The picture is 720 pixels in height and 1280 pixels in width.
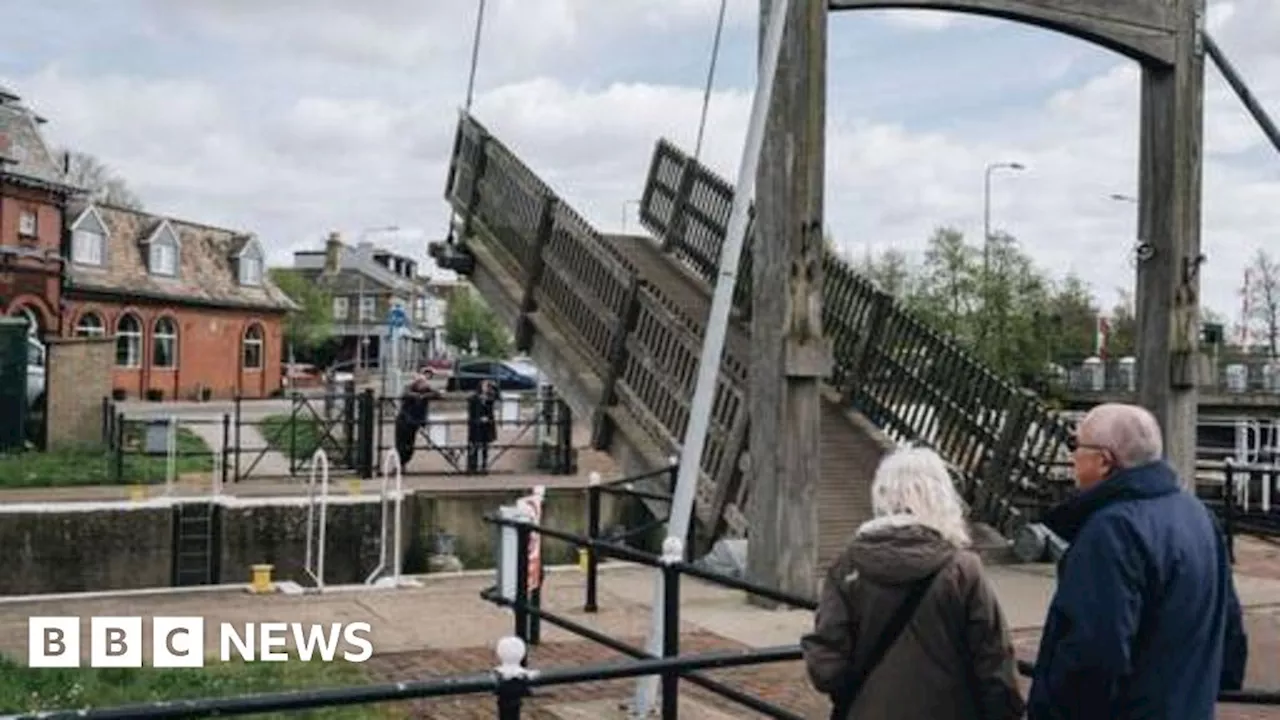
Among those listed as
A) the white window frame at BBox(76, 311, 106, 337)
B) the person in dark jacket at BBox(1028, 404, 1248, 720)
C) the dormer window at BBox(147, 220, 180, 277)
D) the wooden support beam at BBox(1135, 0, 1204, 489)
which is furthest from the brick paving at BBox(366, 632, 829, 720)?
the dormer window at BBox(147, 220, 180, 277)

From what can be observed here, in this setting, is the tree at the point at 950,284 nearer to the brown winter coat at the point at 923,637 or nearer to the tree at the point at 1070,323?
the tree at the point at 1070,323

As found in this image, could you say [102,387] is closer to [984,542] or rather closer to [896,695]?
[984,542]

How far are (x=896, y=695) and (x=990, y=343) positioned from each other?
1620 inches

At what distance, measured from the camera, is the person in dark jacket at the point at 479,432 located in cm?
2367

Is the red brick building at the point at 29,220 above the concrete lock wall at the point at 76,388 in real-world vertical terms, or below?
above

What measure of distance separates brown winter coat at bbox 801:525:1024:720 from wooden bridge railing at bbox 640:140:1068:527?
9.88 m

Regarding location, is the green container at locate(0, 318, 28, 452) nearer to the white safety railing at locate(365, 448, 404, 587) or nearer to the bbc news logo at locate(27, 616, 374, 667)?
the white safety railing at locate(365, 448, 404, 587)

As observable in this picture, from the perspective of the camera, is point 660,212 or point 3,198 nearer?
point 660,212

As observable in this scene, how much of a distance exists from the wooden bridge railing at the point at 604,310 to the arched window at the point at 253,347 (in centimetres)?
4538

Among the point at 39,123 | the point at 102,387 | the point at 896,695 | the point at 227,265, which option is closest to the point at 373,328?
the point at 227,265

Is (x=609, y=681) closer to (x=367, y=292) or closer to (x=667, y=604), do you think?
(x=667, y=604)

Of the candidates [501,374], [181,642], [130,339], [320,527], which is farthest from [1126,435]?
[501,374]

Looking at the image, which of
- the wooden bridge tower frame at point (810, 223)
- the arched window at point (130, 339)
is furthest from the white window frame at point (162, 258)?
the wooden bridge tower frame at point (810, 223)

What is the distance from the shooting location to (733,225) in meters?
7.82
